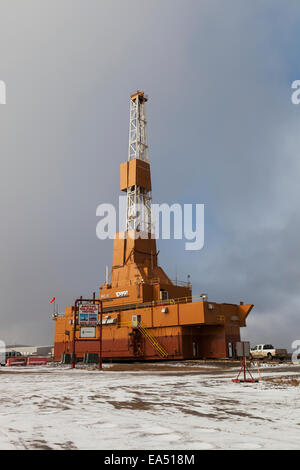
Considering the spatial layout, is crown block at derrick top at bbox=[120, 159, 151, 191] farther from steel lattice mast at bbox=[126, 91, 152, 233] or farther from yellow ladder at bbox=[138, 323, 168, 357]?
yellow ladder at bbox=[138, 323, 168, 357]

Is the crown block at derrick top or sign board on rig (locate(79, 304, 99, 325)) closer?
sign board on rig (locate(79, 304, 99, 325))

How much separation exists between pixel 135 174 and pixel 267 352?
79.8 ft

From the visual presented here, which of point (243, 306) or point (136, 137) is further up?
point (136, 137)

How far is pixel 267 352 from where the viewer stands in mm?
40719

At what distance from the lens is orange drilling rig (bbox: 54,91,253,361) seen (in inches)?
1336

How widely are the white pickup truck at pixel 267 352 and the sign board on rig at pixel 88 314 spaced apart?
18.1m

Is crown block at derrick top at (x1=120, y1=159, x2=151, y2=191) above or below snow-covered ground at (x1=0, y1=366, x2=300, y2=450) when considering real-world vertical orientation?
above

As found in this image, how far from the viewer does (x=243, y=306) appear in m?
37.2

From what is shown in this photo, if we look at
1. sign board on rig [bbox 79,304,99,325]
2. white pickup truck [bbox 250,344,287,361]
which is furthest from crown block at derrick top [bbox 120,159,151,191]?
white pickup truck [bbox 250,344,287,361]

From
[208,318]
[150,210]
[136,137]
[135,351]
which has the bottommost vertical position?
[135,351]
